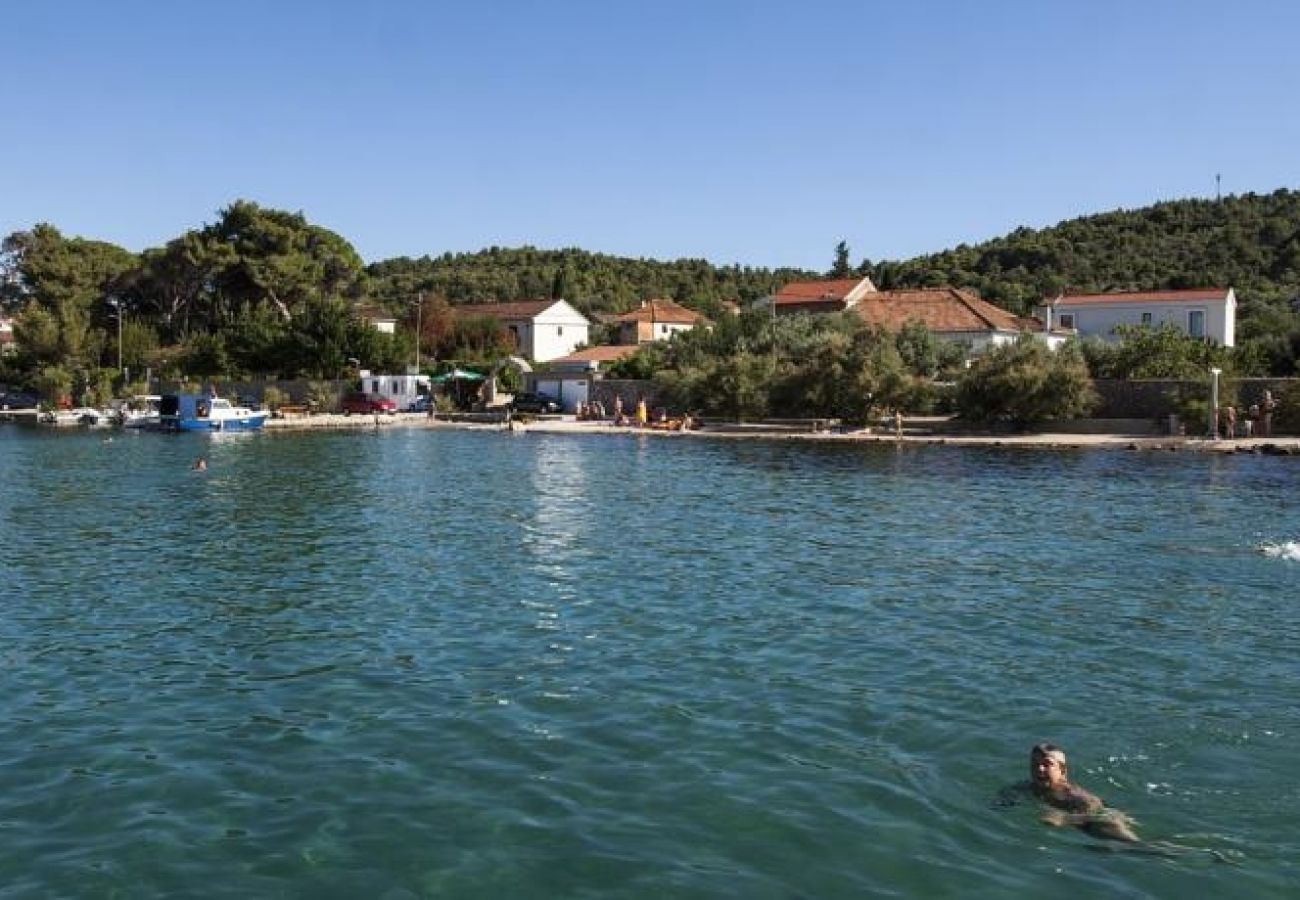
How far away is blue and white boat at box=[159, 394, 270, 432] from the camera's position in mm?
65188

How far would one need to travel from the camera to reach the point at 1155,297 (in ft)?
257

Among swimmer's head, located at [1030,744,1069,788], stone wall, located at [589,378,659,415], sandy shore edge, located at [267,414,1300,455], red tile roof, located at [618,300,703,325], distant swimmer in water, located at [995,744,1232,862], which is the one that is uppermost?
red tile roof, located at [618,300,703,325]

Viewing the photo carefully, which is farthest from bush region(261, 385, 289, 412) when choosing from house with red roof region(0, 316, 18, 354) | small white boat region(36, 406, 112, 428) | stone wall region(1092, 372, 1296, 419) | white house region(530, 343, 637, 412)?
stone wall region(1092, 372, 1296, 419)

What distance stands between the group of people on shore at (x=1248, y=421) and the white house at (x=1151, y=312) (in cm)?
2404

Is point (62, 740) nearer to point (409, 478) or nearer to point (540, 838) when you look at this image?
point (540, 838)

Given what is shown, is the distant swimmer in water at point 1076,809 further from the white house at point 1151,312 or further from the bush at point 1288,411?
the white house at point 1151,312

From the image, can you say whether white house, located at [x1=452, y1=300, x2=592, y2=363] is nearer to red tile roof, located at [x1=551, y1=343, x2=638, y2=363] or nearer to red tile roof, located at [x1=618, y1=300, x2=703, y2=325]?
red tile roof, located at [x1=618, y1=300, x2=703, y2=325]

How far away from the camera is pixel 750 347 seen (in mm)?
72375

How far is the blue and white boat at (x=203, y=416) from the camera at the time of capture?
214 feet

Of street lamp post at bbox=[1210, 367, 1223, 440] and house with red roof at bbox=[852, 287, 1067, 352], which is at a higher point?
house with red roof at bbox=[852, 287, 1067, 352]

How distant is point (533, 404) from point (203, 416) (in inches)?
757

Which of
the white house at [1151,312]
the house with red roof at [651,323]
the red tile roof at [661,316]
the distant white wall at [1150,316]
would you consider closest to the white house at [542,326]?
the house with red roof at [651,323]

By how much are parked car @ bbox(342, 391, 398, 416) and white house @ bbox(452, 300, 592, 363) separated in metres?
24.6

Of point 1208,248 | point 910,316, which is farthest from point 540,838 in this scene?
point 1208,248
